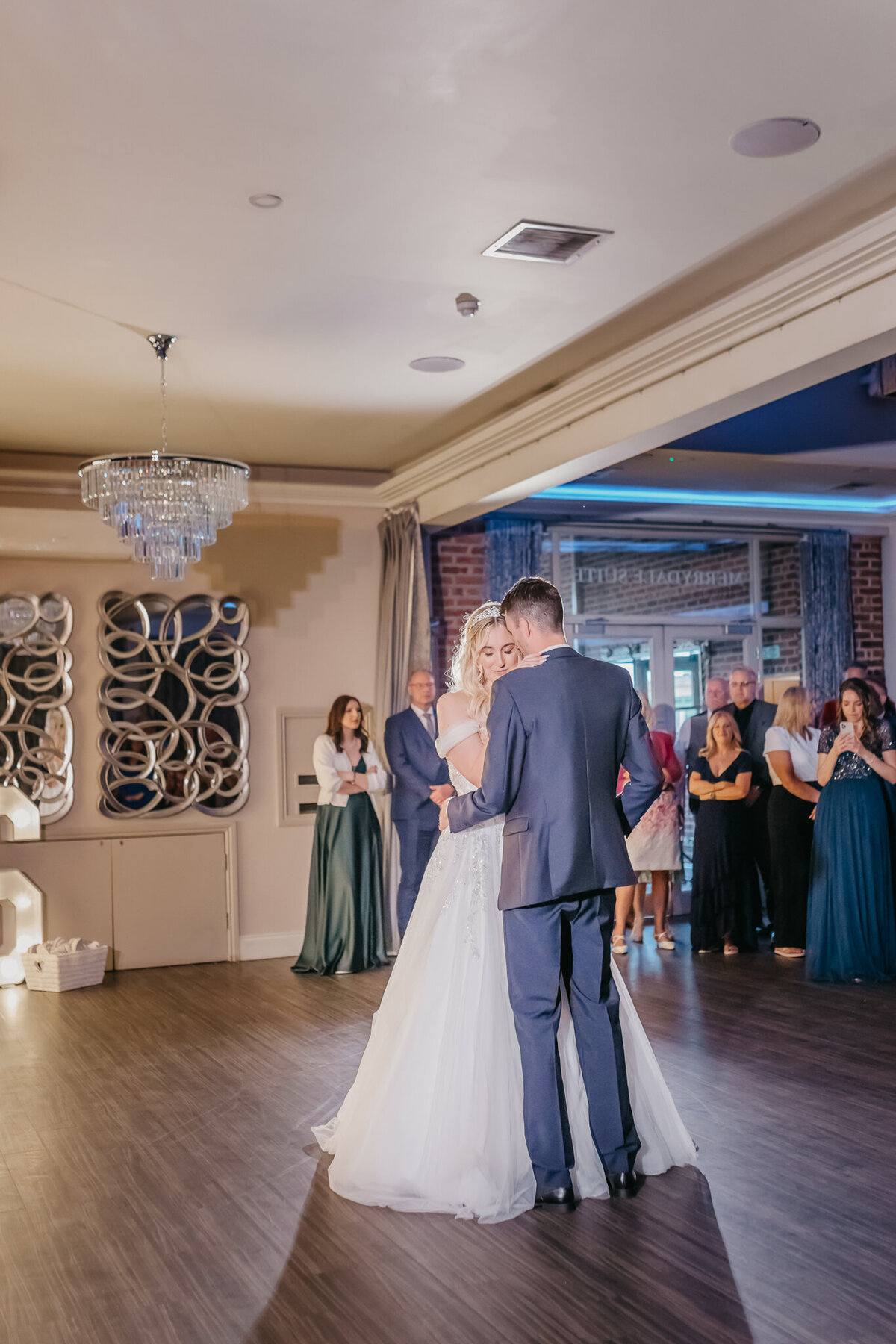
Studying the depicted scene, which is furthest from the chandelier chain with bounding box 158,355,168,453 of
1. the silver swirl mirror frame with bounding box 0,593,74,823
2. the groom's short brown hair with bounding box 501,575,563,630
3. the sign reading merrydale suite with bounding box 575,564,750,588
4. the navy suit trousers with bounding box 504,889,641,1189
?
the sign reading merrydale suite with bounding box 575,564,750,588

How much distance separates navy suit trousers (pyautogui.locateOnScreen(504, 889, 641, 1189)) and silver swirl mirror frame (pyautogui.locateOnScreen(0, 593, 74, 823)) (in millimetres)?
Result: 4627

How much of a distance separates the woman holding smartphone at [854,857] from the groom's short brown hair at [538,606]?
3548 millimetres

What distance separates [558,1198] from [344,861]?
399cm

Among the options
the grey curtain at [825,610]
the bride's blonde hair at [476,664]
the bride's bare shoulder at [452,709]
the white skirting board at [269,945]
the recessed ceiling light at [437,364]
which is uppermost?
the recessed ceiling light at [437,364]

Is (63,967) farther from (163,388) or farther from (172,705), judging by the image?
(163,388)

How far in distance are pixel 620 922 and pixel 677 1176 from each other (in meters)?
4.40

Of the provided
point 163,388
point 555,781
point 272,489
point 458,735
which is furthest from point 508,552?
point 555,781

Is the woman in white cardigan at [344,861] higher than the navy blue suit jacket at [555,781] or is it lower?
lower

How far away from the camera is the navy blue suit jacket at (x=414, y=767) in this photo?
736cm

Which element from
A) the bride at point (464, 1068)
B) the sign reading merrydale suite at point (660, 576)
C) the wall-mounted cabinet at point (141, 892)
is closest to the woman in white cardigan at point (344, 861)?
the wall-mounted cabinet at point (141, 892)

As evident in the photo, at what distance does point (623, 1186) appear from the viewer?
3406 millimetres

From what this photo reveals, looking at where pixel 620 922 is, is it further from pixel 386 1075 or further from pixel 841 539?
pixel 386 1075

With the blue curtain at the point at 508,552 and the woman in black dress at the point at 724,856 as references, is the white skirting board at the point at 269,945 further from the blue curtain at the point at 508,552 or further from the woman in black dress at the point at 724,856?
the blue curtain at the point at 508,552

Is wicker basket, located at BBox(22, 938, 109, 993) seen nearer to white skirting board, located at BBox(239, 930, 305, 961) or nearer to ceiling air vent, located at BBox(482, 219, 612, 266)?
white skirting board, located at BBox(239, 930, 305, 961)
